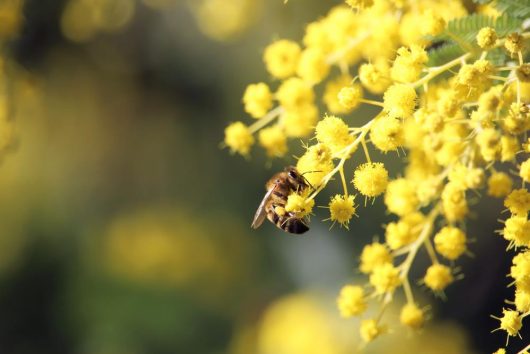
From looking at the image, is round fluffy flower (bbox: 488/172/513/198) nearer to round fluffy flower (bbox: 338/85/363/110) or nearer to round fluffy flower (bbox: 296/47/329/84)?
round fluffy flower (bbox: 338/85/363/110)

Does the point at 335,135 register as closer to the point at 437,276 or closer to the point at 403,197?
the point at 403,197

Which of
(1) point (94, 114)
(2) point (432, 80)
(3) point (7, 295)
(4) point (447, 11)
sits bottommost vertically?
(2) point (432, 80)

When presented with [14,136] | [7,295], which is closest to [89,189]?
[7,295]

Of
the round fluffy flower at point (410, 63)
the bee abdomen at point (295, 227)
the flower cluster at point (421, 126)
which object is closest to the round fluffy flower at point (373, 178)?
the flower cluster at point (421, 126)

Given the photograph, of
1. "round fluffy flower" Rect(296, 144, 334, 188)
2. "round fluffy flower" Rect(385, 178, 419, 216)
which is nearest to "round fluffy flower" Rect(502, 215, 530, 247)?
"round fluffy flower" Rect(385, 178, 419, 216)

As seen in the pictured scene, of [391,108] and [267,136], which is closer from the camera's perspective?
[391,108]

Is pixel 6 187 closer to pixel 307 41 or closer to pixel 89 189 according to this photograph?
pixel 89 189
